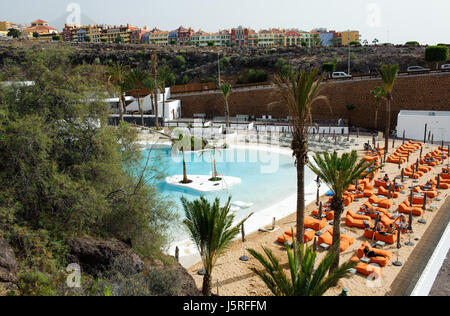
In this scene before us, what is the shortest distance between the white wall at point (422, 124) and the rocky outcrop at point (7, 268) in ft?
112

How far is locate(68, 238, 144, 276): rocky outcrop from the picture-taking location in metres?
9.48

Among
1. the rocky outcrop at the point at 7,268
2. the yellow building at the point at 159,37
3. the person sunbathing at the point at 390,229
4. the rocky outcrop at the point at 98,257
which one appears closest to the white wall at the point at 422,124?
the person sunbathing at the point at 390,229

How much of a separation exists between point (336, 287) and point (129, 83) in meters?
38.3

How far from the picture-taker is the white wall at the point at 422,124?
3189 centimetres

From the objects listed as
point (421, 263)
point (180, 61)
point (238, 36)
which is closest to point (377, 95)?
point (421, 263)

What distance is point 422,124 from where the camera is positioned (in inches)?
1298

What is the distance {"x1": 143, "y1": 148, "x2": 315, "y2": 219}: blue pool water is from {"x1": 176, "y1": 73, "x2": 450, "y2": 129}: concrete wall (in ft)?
19.8

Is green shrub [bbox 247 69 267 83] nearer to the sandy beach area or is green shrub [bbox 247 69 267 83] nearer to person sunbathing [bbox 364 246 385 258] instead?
the sandy beach area

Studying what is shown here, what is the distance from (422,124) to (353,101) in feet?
27.8

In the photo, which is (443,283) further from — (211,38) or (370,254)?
(211,38)

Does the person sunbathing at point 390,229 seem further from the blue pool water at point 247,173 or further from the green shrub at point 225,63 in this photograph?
A: the green shrub at point 225,63

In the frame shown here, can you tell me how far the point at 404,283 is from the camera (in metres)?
11.6

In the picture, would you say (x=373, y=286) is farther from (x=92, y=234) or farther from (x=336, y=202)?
(x=92, y=234)

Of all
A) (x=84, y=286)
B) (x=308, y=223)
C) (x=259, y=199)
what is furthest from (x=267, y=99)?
(x=84, y=286)
